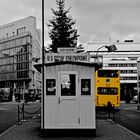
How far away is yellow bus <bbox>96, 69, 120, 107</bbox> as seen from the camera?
119 feet

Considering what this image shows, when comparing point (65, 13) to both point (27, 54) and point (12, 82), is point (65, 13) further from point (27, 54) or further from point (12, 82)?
point (12, 82)

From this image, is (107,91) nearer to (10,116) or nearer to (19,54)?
(10,116)

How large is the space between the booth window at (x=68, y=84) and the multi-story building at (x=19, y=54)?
365 feet

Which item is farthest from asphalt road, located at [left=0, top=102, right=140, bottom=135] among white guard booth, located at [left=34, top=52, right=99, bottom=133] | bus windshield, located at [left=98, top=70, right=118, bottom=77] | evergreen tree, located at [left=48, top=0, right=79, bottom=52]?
evergreen tree, located at [left=48, top=0, right=79, bottom=52]

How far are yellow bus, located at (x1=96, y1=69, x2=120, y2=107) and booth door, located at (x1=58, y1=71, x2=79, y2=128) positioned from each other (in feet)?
67.3

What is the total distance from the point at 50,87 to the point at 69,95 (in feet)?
2.71

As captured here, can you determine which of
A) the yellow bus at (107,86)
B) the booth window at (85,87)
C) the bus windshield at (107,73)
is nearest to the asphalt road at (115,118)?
the yellow bus at (107,86)

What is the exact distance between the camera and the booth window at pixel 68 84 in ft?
50.3

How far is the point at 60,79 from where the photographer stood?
15.5 m

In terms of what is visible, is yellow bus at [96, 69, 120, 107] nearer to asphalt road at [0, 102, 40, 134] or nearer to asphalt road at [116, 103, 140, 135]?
asphalt road at [116, 103, 140, 135]

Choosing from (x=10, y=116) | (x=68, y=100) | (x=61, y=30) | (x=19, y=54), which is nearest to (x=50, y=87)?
(x=68, y=100)

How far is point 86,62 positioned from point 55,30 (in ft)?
68.6

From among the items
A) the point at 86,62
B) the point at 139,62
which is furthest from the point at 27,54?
the point at 86,62

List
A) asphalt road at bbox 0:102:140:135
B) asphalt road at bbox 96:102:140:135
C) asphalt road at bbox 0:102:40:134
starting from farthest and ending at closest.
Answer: asphalt road at bbox 0:102:40:134 < asphalt road at bbox 0:102:140:135 < asphalt road at bbox 96:102:140:135
